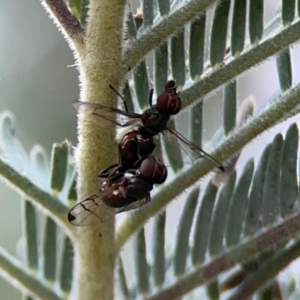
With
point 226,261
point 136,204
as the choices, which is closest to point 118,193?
point 136,204

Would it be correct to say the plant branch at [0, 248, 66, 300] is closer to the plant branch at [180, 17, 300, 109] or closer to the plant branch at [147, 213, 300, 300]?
the plant branch at [147, 213, 300, 300]

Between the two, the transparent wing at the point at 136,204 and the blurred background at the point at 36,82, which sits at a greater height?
the blurred background at the point at 36,82

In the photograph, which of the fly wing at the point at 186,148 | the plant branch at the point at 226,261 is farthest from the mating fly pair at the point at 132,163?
the plant branch at the point at 226,261

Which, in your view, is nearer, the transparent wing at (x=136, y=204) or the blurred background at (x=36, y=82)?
the transparent wing at (x=136, y=204)

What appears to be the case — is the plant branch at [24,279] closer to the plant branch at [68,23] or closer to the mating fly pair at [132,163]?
the mating fly pair at [132,163]

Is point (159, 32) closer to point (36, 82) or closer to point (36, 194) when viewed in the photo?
point (36, 194)

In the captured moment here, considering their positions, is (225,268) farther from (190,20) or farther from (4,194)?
(4,194)
